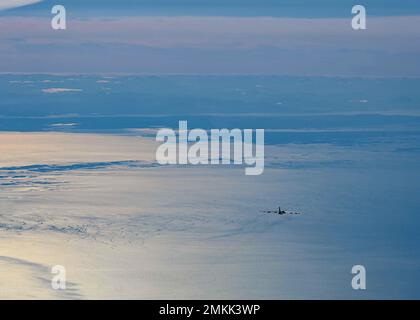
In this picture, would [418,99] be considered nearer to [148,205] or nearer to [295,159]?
[295,159]

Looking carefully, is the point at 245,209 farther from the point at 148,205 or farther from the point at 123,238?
the point at 123,238

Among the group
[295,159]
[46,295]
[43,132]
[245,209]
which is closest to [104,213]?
[245,209]

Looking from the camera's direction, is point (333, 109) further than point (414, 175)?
Yes

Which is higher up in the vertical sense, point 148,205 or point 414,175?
point 414,175

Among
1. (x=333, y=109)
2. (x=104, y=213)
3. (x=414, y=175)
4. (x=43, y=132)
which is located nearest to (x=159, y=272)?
(x=104, y=213)
